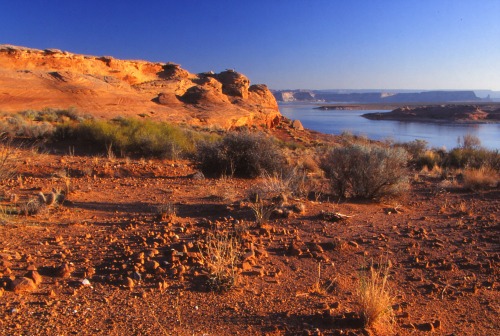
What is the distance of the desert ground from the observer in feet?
11.6

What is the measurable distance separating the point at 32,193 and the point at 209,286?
4.95m

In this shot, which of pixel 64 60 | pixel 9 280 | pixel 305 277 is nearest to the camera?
pixel 9 280

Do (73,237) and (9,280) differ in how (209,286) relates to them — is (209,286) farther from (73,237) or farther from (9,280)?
(73,237)

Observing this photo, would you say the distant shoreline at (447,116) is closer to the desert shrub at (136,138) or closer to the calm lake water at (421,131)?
the calm lake water at (421,131)

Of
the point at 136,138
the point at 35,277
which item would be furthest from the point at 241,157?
the point at 35,277

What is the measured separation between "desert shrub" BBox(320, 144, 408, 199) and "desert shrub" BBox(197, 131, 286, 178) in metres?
2.05

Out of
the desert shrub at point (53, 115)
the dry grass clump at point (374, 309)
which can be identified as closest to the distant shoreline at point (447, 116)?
the desert shrub at point (53, 115)

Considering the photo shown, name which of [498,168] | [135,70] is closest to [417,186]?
[498,168]

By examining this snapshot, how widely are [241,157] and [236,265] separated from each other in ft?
22.3

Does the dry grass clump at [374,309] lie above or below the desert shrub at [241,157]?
below

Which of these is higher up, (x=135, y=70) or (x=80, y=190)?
(x=135, y=70)

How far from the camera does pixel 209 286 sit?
4102 millimetres

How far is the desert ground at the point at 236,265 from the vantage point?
140 inches

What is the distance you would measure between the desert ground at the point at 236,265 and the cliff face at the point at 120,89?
23589mm
